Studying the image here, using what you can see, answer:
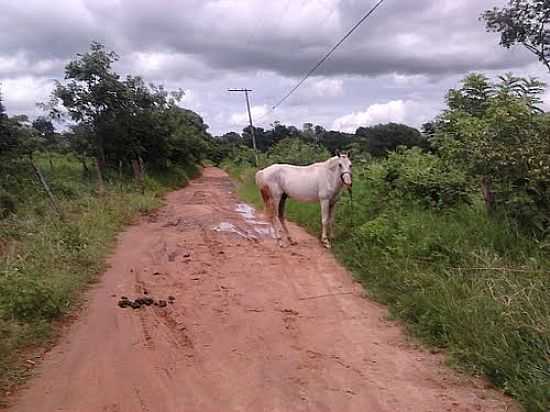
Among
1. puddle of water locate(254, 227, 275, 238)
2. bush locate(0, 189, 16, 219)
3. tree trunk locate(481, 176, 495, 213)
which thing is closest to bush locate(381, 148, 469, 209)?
tree trunk locate(481, 176, 495, 213)

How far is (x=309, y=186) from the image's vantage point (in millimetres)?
10148

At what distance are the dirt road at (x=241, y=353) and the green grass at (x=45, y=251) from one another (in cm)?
32

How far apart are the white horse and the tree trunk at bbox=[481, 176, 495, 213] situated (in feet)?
8.03

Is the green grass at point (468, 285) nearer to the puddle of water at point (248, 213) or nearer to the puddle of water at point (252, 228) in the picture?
the puddle of water at point (252, 228)

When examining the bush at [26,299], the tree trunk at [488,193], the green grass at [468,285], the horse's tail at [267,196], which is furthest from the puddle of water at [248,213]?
the bush at [26,299]

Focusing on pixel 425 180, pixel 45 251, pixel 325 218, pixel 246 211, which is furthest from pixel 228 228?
pixel 45 251

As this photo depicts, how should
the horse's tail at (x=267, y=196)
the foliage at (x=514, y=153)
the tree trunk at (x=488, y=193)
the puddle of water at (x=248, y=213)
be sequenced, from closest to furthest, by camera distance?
the foliage at (x=514, y=153), the tree trunk at (x=488, y=193), the horse's tail at (x=267, y=196), the puddle of water at (x=248, y=213)

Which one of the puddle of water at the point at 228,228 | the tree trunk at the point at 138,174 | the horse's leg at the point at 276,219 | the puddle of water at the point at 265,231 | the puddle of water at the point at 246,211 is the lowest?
the puddle of water at the point at 246,211

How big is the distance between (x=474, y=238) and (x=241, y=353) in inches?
141

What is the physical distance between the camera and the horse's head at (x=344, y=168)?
926 cm

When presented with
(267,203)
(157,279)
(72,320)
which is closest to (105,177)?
Answer: (267,203)

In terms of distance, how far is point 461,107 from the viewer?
922 centimetres

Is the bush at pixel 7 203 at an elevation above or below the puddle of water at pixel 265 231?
above

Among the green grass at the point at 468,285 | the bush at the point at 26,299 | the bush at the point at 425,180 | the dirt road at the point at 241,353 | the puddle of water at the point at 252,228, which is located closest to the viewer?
the dirt road at the point at 241,353
